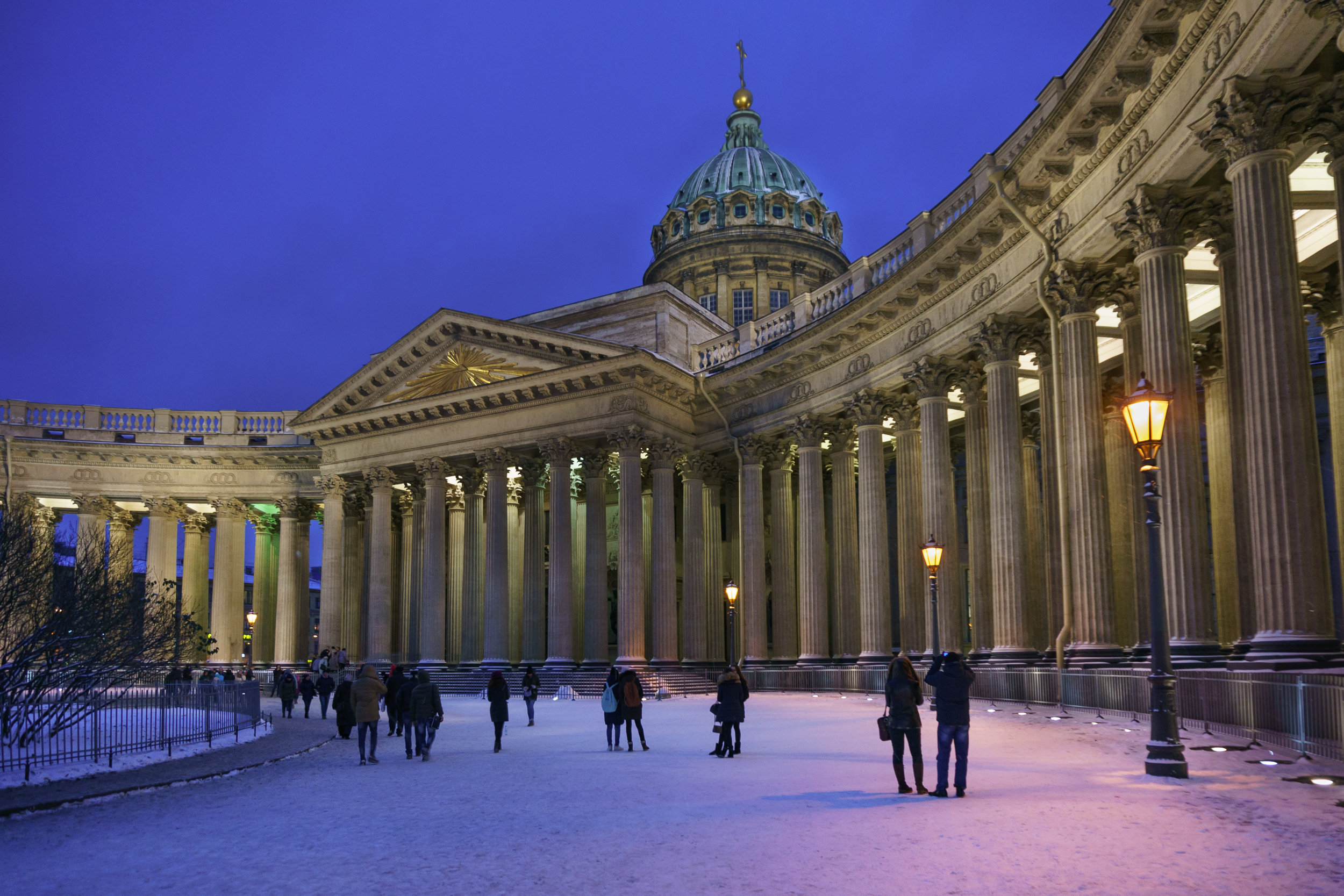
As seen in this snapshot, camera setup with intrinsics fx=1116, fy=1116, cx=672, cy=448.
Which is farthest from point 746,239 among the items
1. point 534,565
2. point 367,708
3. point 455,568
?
point 367,708

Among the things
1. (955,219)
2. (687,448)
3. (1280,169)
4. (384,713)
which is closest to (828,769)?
(1280,169)

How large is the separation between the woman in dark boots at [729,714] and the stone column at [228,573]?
40.5 m

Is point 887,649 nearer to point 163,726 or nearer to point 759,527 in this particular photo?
point 759,527

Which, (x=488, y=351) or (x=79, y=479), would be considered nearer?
(x=488, y=351)

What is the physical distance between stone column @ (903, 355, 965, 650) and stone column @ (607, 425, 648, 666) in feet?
39.5

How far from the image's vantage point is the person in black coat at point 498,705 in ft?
63.2

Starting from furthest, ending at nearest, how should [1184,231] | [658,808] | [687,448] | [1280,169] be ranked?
[687,448] → [1184,231] → [1280,169] → [658,808]

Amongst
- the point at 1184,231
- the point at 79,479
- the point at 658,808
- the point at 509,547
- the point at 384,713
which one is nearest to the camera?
the point at 658,808

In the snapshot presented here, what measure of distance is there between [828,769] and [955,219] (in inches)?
689

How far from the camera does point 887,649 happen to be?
3291cm

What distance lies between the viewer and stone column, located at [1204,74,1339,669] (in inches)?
637

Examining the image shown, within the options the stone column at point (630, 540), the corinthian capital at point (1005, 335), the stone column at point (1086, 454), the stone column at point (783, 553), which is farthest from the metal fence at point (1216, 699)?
the stone column at point (630, 540)

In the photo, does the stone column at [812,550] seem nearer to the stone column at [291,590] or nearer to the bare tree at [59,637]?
A: the bare tree at [59,637]

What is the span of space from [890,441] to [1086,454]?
19.2m
